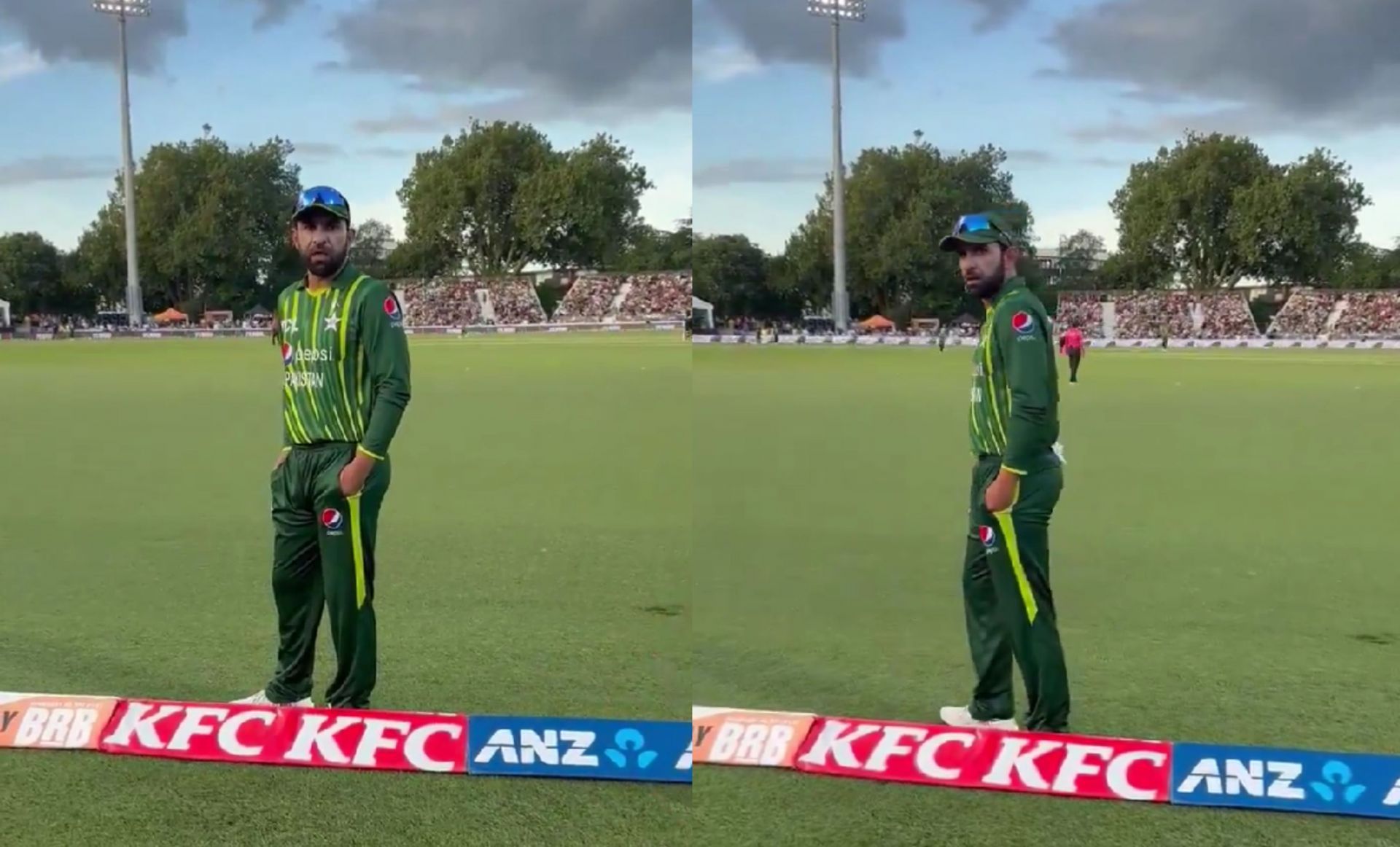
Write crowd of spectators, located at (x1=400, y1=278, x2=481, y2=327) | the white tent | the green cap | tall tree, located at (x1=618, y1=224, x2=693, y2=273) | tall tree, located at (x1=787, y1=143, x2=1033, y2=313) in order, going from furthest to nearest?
crowd of spectators, located at (x1=400, y1=278, x2=481, y2=327) → tall tree, located at (x1=787, y1=143, x2=1033, y2=313) → tall tree, located at (x1=618, y1=224, x2=693, y2=273) → the white tent → the green cap

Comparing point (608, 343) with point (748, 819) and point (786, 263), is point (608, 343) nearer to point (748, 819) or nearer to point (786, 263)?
point (786, 263)

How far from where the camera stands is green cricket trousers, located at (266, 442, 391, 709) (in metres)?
4.17

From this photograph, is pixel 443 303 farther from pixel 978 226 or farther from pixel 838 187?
pixel 978 226

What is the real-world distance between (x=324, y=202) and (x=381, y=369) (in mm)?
A: 632

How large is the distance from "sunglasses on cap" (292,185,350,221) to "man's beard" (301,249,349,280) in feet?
0.48

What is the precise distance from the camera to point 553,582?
6.72 m

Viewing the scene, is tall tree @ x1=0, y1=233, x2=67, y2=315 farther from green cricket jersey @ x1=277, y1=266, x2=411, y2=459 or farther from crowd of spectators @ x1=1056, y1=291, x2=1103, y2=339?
green cricket jersey @ x1=277, y1=266, x2=411, y2=459

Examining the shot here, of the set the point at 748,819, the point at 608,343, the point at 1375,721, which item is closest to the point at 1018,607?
the point at 748,819

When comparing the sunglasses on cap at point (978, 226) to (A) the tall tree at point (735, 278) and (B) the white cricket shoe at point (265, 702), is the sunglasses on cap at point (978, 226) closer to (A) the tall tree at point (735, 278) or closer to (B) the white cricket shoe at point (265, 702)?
(A) the tall tree at point (735, 278)

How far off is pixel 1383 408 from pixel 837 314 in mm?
8644

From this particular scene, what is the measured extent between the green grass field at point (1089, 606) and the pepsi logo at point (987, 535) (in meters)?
0.85

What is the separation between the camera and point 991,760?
153 inches

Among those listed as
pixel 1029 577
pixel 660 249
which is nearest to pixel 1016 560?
pixel 1029 577

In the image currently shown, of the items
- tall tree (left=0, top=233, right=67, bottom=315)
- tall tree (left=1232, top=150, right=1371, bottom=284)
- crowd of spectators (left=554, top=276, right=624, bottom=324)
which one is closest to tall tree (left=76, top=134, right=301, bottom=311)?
tall tree (left=0, top=233, right=67, bottom=315)
